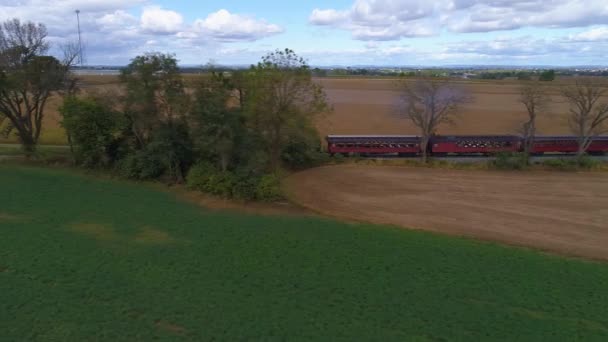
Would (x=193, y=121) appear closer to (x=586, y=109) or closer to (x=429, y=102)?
(x=429, y=102)

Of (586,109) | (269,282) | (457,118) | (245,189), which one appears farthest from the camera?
(457,118)

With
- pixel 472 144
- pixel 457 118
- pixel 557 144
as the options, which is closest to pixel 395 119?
pixel 457 118

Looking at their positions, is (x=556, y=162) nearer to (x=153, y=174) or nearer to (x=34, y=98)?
(x=153, y=174)

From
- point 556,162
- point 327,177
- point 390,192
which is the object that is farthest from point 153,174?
point 556,162

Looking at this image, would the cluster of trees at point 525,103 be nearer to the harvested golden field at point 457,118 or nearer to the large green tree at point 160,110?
the harvested golden field at point 457,118

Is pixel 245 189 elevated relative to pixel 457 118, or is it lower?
lower
